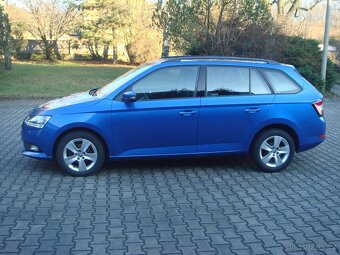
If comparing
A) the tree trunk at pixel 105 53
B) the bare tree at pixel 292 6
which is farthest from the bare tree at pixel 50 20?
the bare tree at pixel 292 6

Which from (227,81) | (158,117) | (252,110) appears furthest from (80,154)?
(252,110)

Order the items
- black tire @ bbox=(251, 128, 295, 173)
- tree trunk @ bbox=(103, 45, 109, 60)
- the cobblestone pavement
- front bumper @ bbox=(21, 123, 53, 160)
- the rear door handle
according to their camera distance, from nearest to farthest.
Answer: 1. the cobblestone pavement
2. front bumper @ bbox=(21, 123, 53, 160)
3. the rear door handle
4. black tire @ bbox=(251, 128, 295, 173)
5. tree trunk @ bbox=(103, 45, 109, 60)

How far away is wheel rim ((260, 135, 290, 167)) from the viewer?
6301mm

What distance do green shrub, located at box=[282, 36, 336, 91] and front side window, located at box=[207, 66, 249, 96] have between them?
1067 centimetres

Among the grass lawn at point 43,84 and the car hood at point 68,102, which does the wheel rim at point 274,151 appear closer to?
the car hood at point 68,102

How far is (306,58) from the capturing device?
16.8 metres

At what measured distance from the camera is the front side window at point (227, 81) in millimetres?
6191

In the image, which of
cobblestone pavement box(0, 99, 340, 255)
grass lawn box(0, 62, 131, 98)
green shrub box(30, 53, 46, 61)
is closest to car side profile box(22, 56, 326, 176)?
cobblestone pavement box(0, 99, 340, 255)

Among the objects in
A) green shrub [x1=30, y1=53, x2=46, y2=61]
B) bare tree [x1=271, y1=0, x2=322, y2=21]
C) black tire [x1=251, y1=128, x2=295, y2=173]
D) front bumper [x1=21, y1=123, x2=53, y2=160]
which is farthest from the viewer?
green shrub [x1=30, y1=53, x2=46, y2=61]

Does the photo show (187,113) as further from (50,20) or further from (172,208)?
(50,20)

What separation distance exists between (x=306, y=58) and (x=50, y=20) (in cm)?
2634

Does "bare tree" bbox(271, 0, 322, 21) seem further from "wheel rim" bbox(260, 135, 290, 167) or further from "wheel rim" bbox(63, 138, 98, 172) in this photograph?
"wheel rim" bbox(63, 138, 98, 172)

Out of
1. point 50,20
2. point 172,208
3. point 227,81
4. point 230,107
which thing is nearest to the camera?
point 172,208

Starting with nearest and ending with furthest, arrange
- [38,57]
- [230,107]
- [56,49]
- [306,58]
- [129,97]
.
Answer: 1. [129,97]
2. [230,107]
3. [306,58]
4. [38,57]
5. [56,49]
